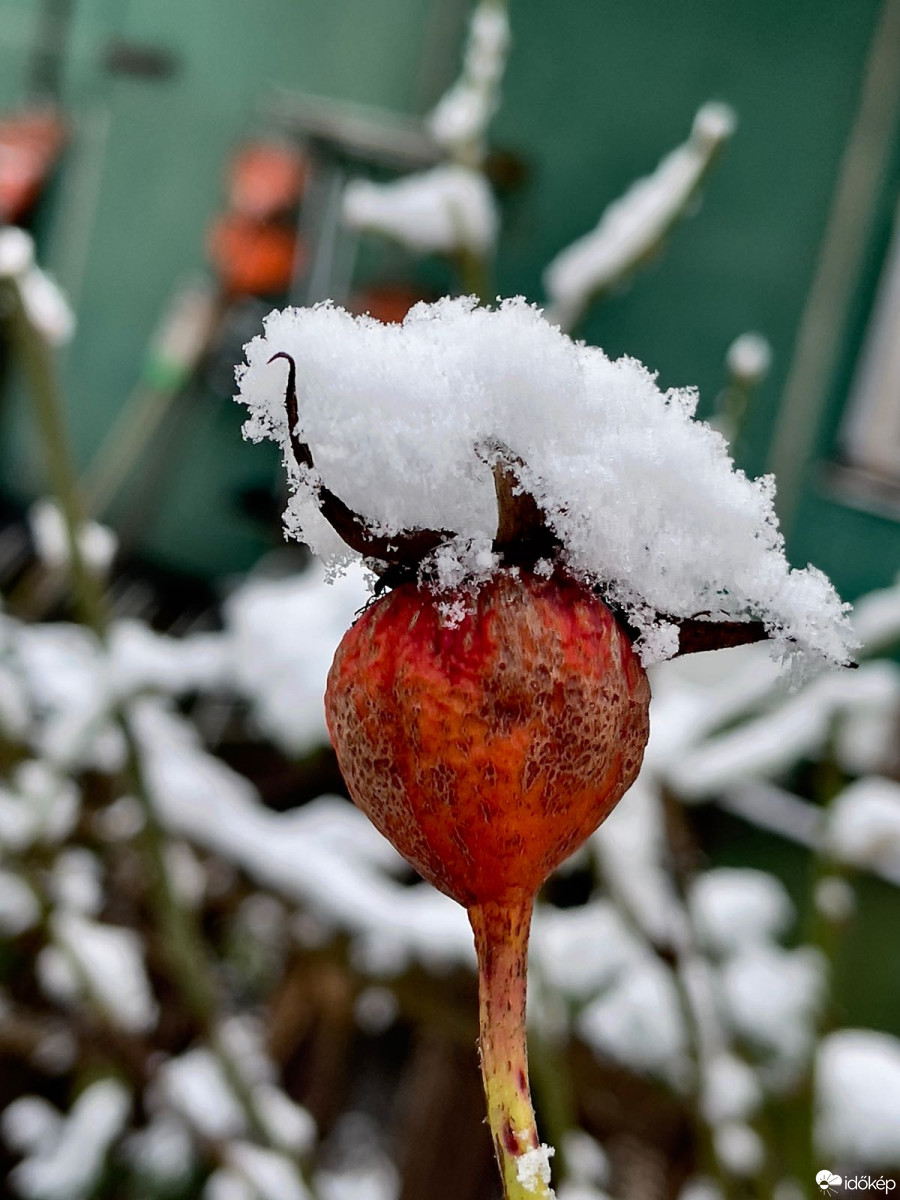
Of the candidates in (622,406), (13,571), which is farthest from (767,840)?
(13,571)

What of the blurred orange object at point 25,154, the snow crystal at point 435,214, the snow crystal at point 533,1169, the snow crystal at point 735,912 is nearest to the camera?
the snow crystal at point 533,1169

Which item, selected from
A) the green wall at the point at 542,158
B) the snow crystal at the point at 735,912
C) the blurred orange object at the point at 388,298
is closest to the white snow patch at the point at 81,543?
the snow crystal at the point at 735,912

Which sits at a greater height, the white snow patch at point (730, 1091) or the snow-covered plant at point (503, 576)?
the snow-covered plant at point (503, 576)

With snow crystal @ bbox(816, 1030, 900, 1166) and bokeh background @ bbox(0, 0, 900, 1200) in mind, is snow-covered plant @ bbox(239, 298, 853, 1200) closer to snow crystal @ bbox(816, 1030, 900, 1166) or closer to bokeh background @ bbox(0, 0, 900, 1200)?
bokeh background @ bbox(0, 0, 900, 1200)

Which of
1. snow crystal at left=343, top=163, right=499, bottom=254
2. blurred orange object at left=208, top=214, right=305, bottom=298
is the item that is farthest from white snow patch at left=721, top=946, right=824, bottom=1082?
blurred orange object at left=208, top=214, right=305, bottom=298

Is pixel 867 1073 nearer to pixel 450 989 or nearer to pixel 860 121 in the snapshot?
pixel 450 989

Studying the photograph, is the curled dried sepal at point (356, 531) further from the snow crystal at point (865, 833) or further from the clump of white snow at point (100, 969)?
the clump of white snow at point (100, 969)

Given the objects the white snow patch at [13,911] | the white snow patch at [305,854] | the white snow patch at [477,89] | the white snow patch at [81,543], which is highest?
the white snow patch at [477,89]
